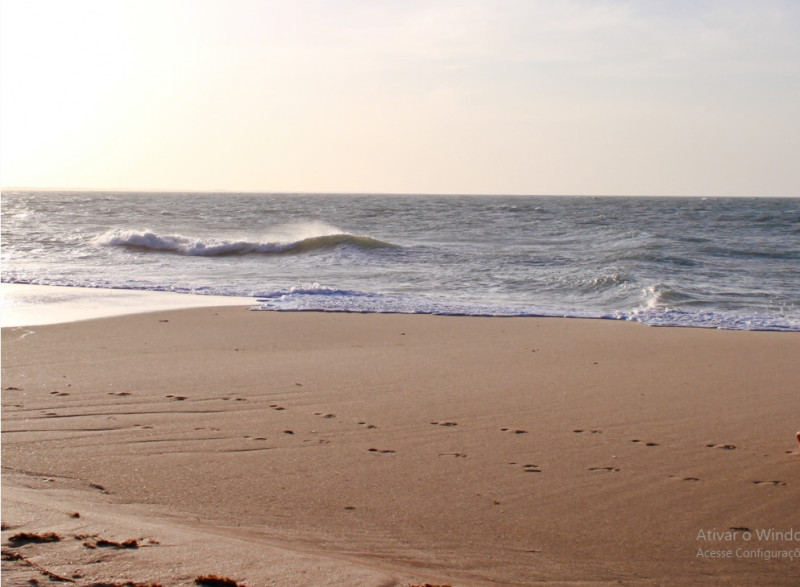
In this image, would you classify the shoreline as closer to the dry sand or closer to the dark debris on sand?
the dry sand

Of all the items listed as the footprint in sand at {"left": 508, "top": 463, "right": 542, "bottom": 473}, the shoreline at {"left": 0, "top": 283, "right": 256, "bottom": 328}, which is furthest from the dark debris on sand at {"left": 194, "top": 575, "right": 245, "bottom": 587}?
the shoreline at {"left": 0, "top": 283, "right": 256, "bottom": 328}

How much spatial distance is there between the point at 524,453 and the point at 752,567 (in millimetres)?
1696

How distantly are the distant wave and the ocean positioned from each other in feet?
0.23

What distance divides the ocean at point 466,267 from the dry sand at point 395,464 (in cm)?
460

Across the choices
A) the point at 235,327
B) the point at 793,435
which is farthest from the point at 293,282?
the point at 793,435

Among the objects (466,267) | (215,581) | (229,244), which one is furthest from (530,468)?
(229,244)

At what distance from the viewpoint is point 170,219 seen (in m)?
42.8

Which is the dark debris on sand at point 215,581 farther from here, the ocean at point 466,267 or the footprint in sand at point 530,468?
the ocean at point 466,267

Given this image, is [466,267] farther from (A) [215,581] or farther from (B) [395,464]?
(A) [215,581]

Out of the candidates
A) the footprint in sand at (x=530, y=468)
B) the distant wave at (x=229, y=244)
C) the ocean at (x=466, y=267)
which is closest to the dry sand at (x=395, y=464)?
the footprint in sand at (x=530, y=468)

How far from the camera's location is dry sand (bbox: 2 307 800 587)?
3.43 metres

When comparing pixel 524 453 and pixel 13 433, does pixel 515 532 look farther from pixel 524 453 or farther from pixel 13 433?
pixel 13 433

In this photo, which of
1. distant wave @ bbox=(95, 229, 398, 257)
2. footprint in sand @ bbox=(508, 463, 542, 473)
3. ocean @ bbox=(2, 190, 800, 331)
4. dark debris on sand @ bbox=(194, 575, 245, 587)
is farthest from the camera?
distant wave @ bbox=(95, 229, 398, 257)

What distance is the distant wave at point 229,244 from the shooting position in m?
26.2
